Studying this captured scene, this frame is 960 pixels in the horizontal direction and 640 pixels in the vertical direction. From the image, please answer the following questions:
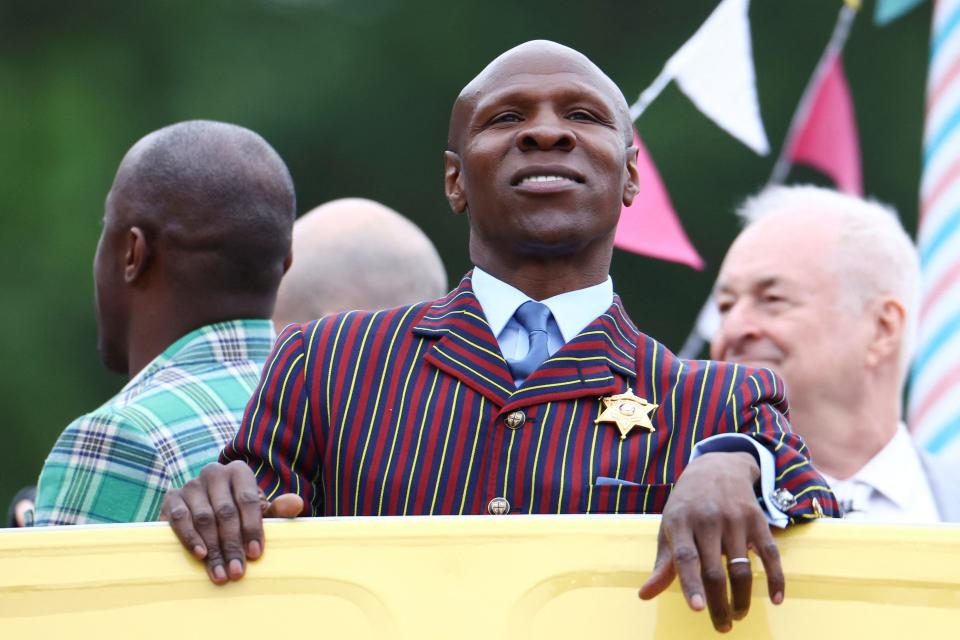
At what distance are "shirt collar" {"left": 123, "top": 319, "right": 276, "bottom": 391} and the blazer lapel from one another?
0.70 meters

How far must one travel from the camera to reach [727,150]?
10.5m

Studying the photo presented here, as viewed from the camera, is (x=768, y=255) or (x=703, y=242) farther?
(x=703, y=242)

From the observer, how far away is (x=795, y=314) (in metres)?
3.89

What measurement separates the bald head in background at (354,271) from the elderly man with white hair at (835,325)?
0.66 metres

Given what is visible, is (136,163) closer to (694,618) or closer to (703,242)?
(694,618)

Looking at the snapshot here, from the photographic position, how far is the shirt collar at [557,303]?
231cm

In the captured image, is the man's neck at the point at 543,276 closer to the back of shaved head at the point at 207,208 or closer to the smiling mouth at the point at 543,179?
the smiling mouth at the point at 543,179

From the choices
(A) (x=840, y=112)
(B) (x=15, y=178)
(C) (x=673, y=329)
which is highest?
(A) (x=840, y=112)

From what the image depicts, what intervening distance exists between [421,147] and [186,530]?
938cm

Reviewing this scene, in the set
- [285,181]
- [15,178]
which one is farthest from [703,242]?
[285,181]

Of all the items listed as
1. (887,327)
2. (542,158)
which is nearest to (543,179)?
(542,158)

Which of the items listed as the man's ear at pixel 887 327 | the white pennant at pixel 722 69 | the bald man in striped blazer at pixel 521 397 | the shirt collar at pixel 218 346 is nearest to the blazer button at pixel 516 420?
the bald man in striped blazer at pixel 521 397

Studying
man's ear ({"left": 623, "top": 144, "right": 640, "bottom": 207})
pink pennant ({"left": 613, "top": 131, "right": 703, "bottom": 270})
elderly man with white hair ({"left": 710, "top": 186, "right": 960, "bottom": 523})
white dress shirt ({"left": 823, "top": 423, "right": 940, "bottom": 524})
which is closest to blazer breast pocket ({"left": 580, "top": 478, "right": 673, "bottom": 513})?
man's ear ({"left": 623, "top": 144, "right": 640, "bottom": 207})

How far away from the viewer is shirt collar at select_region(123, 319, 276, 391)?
290 centimetres
